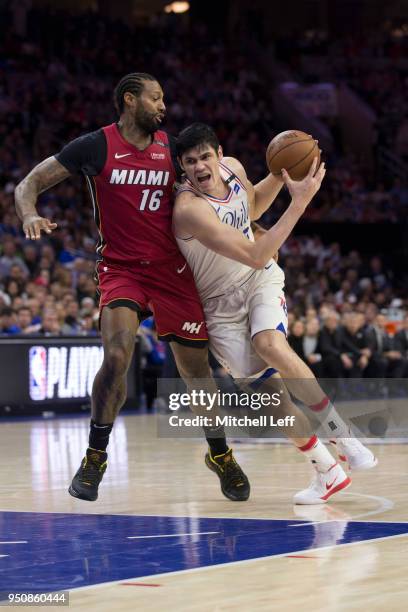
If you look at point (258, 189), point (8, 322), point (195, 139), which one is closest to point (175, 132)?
point (8, 322)

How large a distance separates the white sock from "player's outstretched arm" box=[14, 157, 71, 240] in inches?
74.4

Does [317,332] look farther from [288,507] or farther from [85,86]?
[288,507]

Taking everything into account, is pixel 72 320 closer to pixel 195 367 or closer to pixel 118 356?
pixel 195 367

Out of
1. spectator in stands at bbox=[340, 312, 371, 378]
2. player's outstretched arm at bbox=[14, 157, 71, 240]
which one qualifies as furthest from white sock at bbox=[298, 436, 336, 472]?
spectator in stands at bbox=[340, 312, 371, 378]

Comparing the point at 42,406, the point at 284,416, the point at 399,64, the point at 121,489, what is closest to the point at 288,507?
the point at 284,416

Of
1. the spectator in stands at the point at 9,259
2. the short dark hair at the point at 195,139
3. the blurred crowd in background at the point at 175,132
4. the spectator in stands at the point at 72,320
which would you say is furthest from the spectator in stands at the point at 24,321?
the short dark hair at the point at 195,139

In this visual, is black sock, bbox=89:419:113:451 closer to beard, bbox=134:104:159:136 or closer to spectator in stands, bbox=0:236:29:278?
beard, bbox=134:104:159:136

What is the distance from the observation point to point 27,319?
1557 cm

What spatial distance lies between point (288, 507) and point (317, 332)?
1177 centimetres

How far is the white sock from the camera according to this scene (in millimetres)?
6473

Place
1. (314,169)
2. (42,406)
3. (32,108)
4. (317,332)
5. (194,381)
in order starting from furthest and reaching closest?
(32,108) → (317,332) → (42,406) → (194,381) → (314,169)

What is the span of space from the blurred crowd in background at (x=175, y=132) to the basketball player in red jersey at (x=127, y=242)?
927 cm

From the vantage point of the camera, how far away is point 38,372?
1495 cm

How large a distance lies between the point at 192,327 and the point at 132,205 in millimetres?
777
